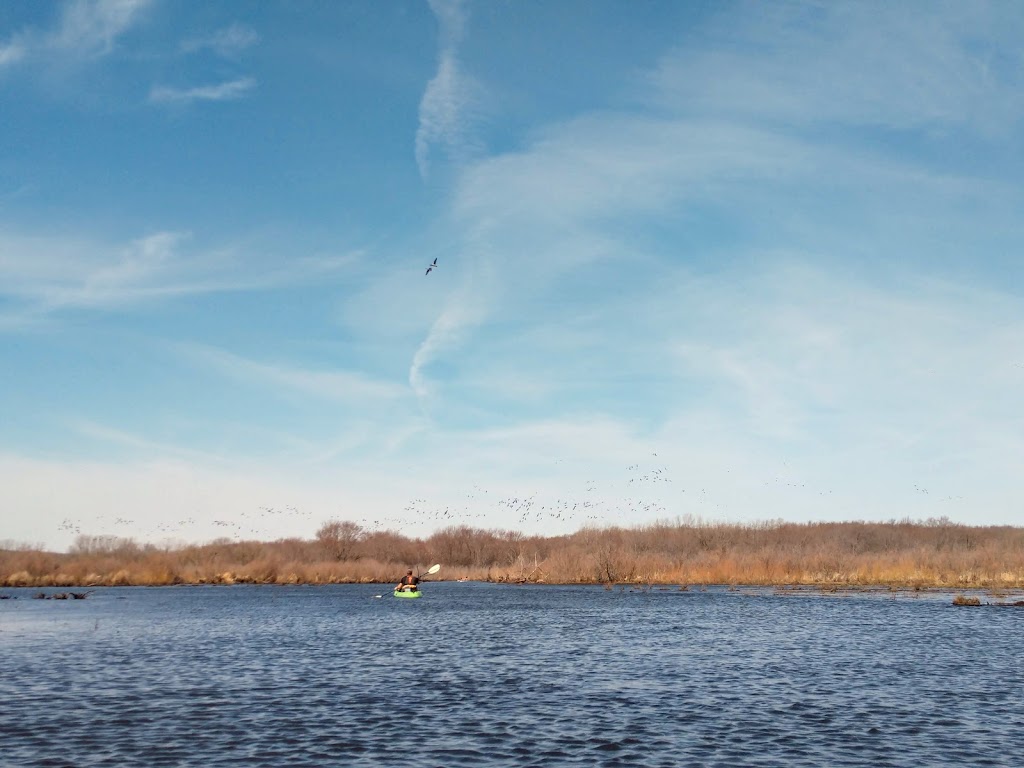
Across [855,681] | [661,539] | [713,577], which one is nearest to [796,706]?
[855,681]

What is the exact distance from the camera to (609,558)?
92.1 metres

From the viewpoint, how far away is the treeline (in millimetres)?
84812

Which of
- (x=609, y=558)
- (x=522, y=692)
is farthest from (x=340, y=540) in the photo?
(x=522, y=692)

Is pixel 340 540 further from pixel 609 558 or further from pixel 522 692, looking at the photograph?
pixel 522 692

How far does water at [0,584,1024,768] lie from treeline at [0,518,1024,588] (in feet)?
118

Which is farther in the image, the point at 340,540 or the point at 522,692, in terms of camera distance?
the point at 340,540

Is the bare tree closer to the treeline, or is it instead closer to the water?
the treeline

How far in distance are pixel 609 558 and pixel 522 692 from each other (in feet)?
225

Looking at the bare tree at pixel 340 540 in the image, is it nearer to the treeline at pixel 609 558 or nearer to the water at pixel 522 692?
the treeline at pixel 609 558

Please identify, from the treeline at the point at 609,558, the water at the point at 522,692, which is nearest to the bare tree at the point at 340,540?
the treeline at the point at 609,558

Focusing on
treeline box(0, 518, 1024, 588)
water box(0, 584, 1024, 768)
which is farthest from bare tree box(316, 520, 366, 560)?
water box(0, 584, 1024, 768)

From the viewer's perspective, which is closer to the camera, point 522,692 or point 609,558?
point 522,692

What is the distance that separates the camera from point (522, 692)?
2484 centimetres

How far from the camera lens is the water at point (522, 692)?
57.2 ft
